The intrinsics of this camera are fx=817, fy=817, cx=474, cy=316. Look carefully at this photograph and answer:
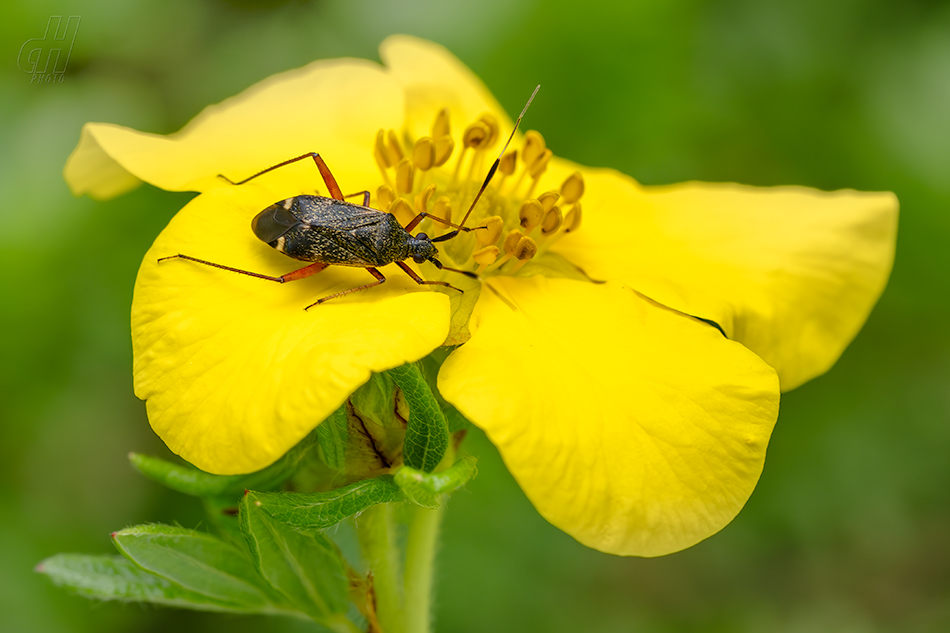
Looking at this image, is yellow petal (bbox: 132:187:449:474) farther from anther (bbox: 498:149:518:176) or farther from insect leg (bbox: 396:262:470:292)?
anther (bbox: 498:149:518:176)

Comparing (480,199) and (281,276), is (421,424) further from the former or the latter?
(480,199)

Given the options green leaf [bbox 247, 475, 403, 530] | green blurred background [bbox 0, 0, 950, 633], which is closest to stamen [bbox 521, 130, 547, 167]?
green leaf [bbox 247, 475, 403, 530]

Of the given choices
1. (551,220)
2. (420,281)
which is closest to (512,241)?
(551,220)

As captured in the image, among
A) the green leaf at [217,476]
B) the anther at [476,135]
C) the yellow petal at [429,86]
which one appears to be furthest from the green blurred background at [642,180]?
the anther at [476,135]

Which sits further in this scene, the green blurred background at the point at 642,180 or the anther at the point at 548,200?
the green blurred background at the point at 642,180

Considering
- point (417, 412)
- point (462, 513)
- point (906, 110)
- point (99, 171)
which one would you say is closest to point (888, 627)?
point (462, 513)

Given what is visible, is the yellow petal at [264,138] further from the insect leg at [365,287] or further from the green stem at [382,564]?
the green stem at [382,564]
